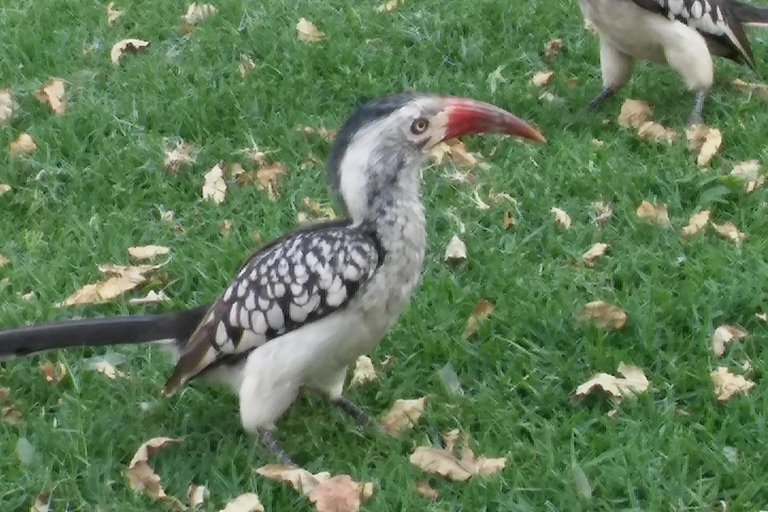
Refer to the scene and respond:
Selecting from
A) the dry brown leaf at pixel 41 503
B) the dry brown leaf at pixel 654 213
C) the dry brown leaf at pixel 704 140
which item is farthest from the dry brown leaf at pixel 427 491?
the dry brown leaf at pixel 704 140

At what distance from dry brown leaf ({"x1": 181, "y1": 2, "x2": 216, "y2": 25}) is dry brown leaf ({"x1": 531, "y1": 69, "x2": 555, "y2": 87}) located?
73.7 inches

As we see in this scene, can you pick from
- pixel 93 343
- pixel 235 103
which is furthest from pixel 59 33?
pixel 93 343

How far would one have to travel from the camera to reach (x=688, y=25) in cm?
457

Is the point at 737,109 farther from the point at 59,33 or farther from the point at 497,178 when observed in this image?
the point at 59,33

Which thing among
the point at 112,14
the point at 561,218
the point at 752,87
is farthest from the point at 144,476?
the point at 112,14

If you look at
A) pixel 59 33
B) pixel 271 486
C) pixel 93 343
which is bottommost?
pixel 59 33

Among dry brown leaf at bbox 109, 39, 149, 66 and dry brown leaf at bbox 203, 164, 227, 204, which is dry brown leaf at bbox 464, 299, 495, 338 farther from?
dry brown leaf at bbox 109, 39, 149, 66

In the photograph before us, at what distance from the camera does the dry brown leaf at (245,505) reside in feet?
8.61

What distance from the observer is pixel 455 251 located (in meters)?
3.70

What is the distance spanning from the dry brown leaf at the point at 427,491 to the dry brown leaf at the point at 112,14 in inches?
152

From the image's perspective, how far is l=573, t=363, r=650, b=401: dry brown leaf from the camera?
2.92 meters

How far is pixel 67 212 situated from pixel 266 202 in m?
0.81

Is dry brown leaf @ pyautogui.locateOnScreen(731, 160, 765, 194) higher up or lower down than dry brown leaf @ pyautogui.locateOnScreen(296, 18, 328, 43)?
higher up

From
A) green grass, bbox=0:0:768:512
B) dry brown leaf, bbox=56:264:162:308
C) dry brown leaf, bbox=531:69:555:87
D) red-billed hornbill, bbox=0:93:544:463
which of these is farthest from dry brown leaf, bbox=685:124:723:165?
dry brown leaf, bbox=56:264:162:308
